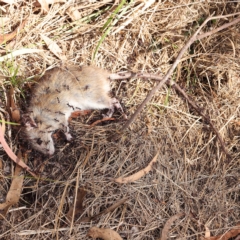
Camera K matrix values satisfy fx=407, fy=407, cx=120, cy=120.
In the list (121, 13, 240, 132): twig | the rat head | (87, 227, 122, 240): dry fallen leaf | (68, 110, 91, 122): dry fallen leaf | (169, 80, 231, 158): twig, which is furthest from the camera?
(68, 110, 91, 122): dry fallen leaf

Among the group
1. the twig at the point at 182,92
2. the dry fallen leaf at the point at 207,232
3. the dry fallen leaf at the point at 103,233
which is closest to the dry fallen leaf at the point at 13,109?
the twig at the point at 182,92

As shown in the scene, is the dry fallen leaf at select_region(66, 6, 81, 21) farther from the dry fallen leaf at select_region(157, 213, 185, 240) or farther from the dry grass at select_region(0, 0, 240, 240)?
the dry fallen leaf at select_region(157, 213, 185, 240)

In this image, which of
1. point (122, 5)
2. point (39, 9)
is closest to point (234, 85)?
point (122, 5)

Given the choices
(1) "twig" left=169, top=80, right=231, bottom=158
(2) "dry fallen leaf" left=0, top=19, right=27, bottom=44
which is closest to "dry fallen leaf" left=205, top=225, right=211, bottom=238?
(1) "twig" left=169, top=80, right=231, bottom=158

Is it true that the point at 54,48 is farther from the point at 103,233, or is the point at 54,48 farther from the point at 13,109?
the point at 103,233

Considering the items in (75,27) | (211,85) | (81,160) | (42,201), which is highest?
(75,27)

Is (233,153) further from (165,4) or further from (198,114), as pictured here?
(165,4)

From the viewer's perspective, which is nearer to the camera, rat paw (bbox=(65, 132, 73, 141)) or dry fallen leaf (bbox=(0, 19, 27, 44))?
rat paw (bbox=(65, 132, 73, 141))

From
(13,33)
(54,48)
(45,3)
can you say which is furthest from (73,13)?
(13,33)
